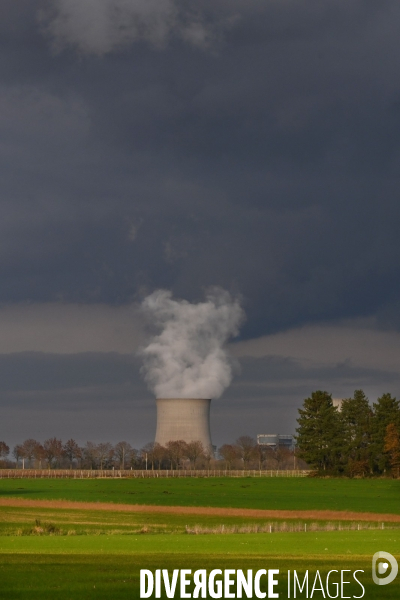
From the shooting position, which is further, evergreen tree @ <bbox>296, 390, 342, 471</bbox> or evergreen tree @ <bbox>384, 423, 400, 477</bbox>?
evergreen tree @ <bbox>296, 390, 342, 471</bbox>

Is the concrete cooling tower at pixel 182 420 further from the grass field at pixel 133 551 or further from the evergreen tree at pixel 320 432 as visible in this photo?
the grass field at pixel 133 551

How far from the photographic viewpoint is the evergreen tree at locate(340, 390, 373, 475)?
95500 millimetres

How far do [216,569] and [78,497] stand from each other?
1711 inches

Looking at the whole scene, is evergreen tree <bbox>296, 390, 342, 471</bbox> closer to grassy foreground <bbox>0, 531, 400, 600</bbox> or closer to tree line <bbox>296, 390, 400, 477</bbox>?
tree line <bbox>296, 390, 400, 477</bbox>

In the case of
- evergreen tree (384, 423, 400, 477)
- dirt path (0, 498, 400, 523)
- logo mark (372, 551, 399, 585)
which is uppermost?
evergreen tree (384, 423, 400, 477)

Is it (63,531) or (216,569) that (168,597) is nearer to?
(216,569)

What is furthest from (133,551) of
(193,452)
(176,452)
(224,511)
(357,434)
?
(176,452)

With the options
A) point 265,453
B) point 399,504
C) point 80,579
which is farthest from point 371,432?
point 80,579

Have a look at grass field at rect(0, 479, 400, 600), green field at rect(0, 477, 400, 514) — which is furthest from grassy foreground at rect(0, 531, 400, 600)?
green field at rect(0, 477, 400, 514)

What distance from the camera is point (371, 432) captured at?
316ft

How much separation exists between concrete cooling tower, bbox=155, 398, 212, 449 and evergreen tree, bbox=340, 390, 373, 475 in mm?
17732

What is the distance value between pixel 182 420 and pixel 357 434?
70.8ft

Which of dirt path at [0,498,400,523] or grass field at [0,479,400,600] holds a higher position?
dirt path at [0,498,400,523]

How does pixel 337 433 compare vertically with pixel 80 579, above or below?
above
